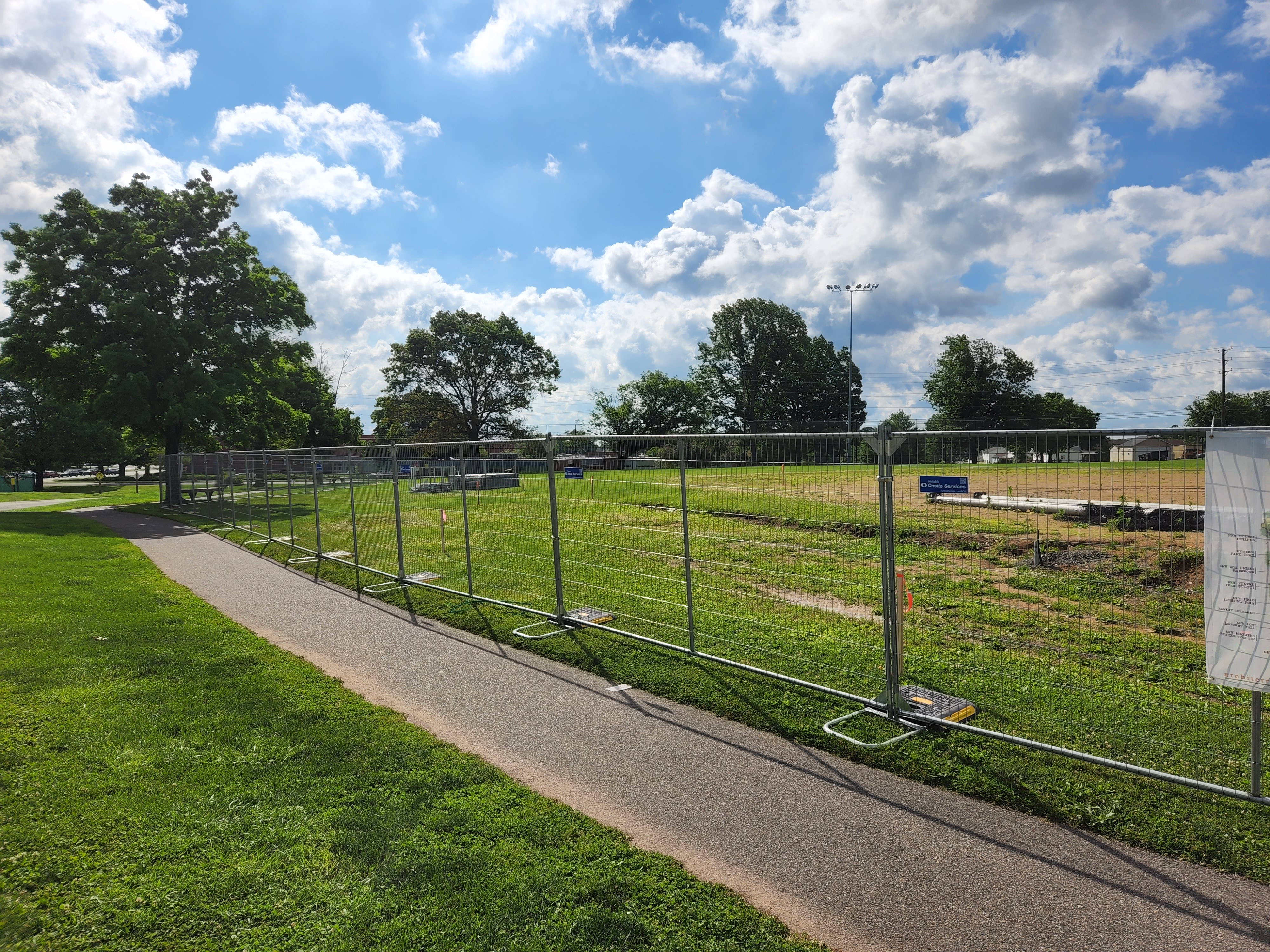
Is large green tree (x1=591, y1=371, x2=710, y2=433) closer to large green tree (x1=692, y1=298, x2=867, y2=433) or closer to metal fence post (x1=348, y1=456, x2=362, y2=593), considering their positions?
large green tree (x1=692, y1=298, x2=867, y2=433)

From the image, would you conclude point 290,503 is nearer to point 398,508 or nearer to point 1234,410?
point 398,508

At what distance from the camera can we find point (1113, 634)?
7445 mm

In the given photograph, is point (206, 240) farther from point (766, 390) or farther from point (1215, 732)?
point (766, 390)

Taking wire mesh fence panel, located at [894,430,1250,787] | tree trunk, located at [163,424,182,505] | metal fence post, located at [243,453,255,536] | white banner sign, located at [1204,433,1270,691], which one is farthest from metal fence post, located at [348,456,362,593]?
tree trunk, located at [163,424,182,505]

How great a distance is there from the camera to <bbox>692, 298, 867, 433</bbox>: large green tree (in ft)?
279

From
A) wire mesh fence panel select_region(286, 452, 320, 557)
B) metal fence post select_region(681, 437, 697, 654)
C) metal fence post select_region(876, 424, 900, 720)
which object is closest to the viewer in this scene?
metal fence post select_region(876, 424, 900, 720)

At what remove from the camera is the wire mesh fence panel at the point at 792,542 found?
18.8 feet

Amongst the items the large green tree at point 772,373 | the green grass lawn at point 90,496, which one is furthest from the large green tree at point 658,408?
the green grass lawn at point 90,496

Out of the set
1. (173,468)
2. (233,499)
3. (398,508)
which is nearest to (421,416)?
(173,468)

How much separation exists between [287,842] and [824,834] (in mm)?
3007

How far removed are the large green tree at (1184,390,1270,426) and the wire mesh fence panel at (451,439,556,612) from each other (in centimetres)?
7699

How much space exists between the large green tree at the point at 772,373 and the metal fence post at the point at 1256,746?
80480 millimetres

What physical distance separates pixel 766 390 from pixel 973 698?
269ft

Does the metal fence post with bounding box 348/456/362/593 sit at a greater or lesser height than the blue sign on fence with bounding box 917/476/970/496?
lesser
